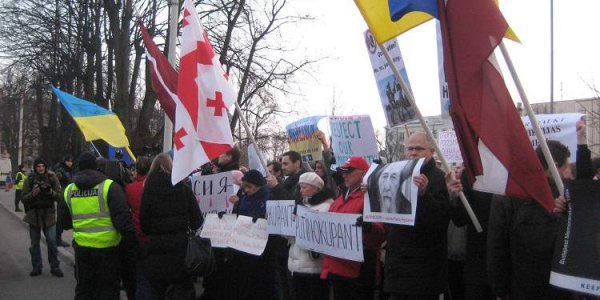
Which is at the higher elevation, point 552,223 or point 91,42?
point 91,42

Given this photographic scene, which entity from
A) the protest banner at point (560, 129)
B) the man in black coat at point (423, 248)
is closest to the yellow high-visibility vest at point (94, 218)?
the man in black coat at point (423, 248)

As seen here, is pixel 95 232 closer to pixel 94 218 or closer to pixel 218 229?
pixel 94 218

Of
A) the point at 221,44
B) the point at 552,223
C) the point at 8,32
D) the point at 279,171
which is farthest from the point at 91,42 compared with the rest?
the point at 552,223

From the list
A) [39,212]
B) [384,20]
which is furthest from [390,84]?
[39,212]

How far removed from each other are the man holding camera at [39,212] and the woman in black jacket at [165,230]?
194 inches

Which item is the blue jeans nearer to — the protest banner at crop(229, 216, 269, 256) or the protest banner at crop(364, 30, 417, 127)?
the protest banner at crop(229, 216, 269, 256)

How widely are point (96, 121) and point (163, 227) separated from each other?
446 centimetres

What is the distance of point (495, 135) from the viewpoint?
366 centimetres

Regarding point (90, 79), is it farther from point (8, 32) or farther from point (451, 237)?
point (451, 237)

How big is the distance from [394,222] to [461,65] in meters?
1.56

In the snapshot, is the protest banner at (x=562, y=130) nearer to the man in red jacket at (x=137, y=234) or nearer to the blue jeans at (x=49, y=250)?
the man in red jacket at (x=137, y=234)

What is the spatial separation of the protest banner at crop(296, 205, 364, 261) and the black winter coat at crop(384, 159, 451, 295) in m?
0.41

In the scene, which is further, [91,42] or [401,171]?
[91,42]

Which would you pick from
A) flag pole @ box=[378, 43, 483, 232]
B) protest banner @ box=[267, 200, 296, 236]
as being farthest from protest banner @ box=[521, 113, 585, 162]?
protest banner @ box=[267, 200, 296, 236]
